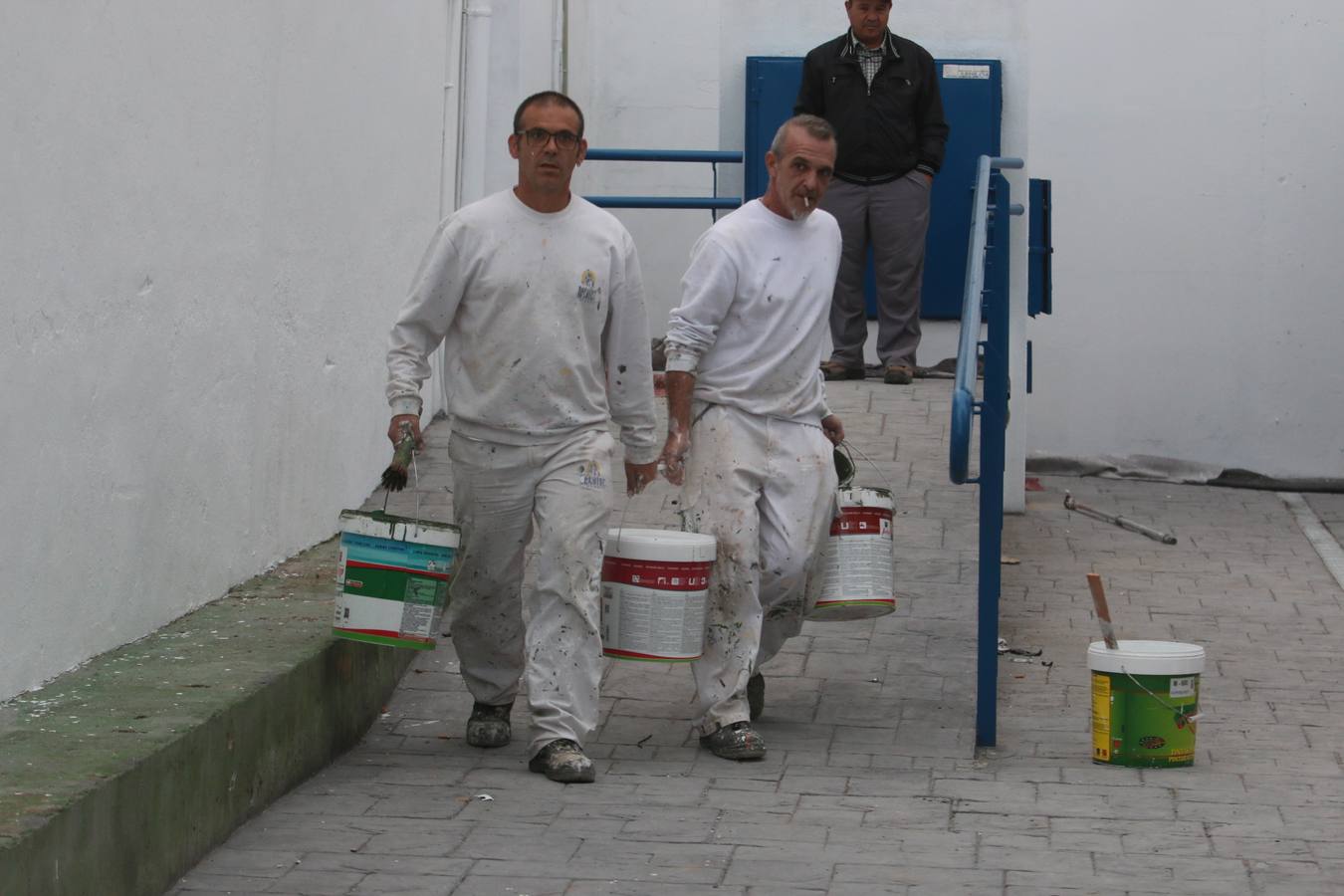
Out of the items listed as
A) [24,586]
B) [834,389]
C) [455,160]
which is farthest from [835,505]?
[455,160]

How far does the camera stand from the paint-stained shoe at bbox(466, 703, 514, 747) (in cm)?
570

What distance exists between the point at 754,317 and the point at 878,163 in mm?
3537

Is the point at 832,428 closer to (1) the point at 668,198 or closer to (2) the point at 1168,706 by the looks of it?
(2) the point at 1168,706

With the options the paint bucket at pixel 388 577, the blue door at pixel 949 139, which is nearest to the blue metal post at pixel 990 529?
the paint bucket at pixel 388 577

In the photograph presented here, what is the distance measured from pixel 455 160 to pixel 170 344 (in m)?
4.06

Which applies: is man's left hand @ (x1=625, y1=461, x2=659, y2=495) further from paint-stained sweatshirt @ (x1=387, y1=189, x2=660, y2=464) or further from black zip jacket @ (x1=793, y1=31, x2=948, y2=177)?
black zip jacket @ (x1=793, y1=31, x2=948, y2=177)

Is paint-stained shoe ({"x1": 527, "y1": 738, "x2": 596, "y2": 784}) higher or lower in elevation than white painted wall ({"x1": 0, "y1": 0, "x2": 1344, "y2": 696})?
lower

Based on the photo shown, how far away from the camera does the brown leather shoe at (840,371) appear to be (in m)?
9.12

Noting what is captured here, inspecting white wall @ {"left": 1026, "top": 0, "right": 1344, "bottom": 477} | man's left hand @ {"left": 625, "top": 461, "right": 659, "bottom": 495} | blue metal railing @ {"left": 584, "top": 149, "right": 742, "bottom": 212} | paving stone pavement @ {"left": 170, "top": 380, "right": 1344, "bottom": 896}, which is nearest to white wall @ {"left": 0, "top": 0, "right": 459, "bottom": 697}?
paving stone pavement @ {"left": 170, "top": 380, "right": 1344, "bottom": 896}

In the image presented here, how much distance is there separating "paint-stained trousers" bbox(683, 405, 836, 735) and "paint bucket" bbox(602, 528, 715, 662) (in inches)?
7.8

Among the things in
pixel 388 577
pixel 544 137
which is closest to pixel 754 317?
pixel 544 137

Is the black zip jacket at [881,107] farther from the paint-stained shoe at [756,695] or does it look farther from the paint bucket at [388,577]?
the paint bucket at [388,577]

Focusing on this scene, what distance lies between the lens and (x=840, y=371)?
9.15 metres

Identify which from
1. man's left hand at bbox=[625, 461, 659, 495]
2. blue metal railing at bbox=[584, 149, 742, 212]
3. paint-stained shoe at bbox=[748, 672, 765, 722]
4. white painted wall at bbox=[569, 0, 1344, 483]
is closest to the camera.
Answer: man's left hand at bbox=[625, 461, 659, 495]
